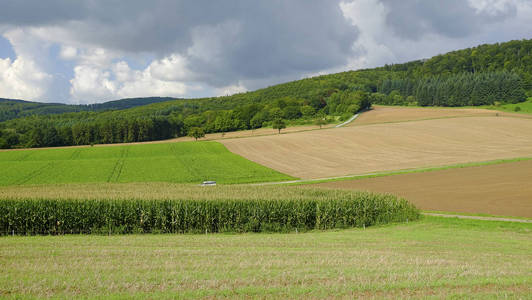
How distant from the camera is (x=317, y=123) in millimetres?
118562

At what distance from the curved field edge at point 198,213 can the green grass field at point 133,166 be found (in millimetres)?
26059

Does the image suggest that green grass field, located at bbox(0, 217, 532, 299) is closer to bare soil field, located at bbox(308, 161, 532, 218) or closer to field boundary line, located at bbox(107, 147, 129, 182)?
bare soil field, located at bbox(308, 161, 532, 218)

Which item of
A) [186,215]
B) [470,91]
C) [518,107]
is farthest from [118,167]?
[470,91]

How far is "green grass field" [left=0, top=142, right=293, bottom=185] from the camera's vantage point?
5550 centimetres

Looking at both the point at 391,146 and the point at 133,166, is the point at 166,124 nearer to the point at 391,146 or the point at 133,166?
the point at 133,166

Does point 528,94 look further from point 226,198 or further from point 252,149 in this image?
point 226,198

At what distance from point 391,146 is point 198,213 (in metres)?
57.7

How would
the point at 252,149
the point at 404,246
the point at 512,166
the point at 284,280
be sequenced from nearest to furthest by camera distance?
the point at 284,280 < the point at 404,246 < the point at 512,166 < the point at 252,149

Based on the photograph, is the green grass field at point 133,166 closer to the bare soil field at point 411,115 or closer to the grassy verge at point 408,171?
the grassy verge at point 408,171

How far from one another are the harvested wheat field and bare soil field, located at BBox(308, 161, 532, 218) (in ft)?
24.8

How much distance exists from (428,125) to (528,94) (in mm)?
74711

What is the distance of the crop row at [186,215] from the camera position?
24359mm

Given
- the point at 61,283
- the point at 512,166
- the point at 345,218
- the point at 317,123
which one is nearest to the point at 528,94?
the point at 317,123

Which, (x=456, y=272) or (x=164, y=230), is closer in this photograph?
(x=456, y=272)
